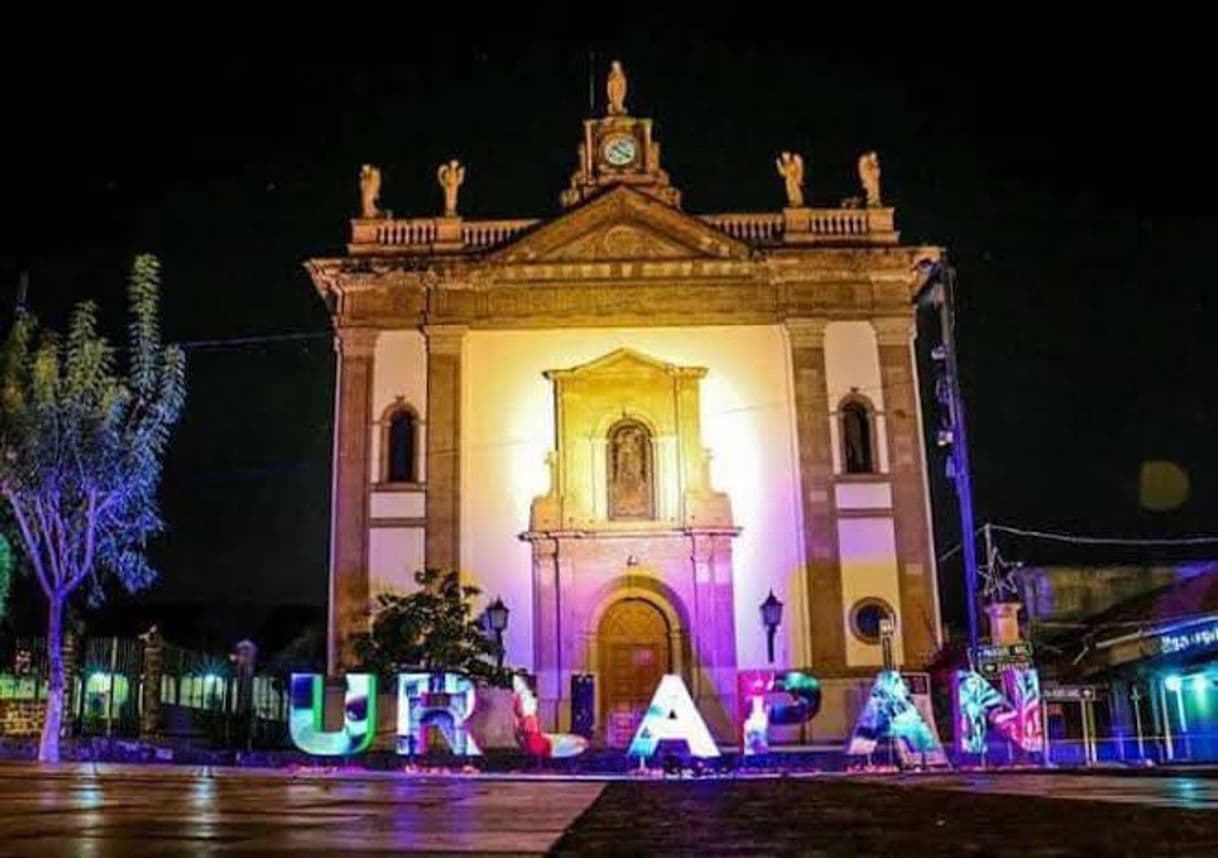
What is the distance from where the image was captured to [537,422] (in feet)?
91.4

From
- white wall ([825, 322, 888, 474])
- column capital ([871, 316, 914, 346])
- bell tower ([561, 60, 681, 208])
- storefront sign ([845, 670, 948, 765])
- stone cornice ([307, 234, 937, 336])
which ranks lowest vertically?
storefront sign ([845, 670, 948, 765])

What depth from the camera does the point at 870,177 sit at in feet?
97.0

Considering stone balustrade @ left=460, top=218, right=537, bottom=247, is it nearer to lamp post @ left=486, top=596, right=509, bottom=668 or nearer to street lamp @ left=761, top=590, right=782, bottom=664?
lamp post @ left=486, top=596, right=509, bottom=668

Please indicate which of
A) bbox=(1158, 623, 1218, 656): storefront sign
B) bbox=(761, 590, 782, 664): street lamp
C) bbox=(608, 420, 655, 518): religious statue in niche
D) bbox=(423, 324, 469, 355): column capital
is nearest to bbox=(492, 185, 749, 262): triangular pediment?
bbox=(423, 324, 469, 355): column capital

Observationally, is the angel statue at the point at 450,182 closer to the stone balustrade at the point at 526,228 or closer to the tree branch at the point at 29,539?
the stone balustrade at the point at 526,228

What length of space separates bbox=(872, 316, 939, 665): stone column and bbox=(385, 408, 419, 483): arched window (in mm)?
10320

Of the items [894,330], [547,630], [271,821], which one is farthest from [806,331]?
[271,821]

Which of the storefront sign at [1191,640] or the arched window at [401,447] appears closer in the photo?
the storefront sign at [1191,640]

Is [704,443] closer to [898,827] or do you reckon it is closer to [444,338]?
[444,338]

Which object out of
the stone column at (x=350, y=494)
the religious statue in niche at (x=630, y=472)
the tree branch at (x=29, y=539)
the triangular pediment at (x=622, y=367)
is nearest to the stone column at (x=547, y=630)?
the religious statue in niche at (x=630, y=472)

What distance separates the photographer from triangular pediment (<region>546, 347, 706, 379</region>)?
27.8 metres

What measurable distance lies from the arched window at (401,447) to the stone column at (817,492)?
8.37m

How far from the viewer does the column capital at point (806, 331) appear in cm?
2792

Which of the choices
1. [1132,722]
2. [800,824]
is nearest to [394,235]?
[1132,722]
